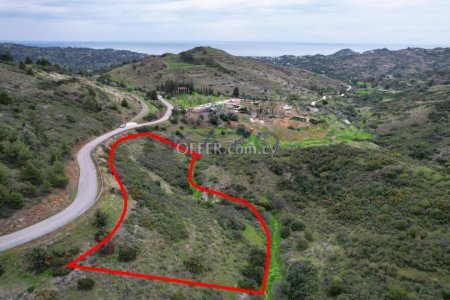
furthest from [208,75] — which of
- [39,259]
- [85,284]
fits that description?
[85,284]

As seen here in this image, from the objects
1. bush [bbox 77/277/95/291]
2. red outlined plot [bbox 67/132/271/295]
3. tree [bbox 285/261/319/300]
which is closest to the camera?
bush [bbox 77/277/95/291]

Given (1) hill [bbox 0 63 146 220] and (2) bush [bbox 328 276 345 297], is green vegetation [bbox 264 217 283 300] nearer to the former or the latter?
(2) bush [bbox 328 276 345 297]

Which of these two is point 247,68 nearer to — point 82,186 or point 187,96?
point 187,96

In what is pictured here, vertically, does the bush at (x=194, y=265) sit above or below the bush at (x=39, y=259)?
below

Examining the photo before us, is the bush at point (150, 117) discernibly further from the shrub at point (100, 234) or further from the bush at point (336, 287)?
the bush at point (336, 287)

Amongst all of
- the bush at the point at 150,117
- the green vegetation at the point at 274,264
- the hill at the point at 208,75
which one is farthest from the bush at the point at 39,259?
the hill at the point at 208,75

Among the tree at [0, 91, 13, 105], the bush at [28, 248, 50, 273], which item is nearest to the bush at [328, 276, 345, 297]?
the bush at [28, 248, 50, 273]
